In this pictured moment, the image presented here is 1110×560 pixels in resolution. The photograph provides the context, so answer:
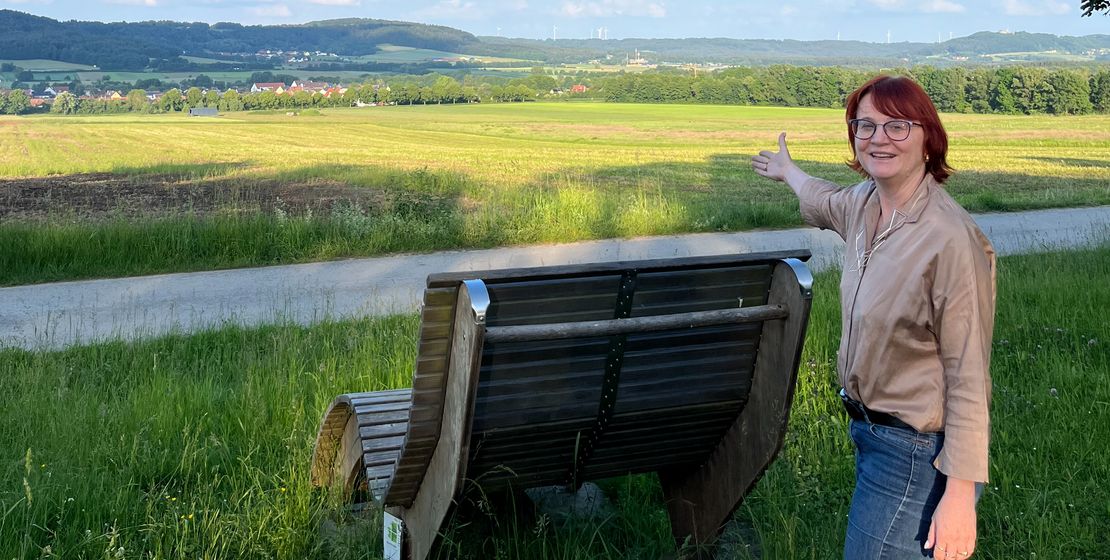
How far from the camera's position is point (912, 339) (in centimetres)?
238

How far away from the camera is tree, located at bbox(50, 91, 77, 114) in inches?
3435

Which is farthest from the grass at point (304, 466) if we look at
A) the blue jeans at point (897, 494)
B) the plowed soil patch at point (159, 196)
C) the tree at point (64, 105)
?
the tree at point (64, 105)

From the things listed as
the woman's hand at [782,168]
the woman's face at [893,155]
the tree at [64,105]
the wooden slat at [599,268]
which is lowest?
the tree at [64,105]

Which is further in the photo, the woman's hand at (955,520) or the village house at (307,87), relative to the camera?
the village house at (307,87)

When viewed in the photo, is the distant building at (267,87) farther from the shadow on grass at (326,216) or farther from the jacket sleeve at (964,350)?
the jacket sleeve at (964,350)

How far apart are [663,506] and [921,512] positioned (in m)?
1.70

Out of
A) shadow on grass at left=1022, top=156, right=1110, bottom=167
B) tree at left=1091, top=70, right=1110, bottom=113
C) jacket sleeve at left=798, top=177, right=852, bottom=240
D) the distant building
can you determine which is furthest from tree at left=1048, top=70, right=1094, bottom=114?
jacket sleeve at left=798, top=177, right=852, bottom=240

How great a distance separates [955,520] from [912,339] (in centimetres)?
40

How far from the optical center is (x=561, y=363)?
277 centimetres

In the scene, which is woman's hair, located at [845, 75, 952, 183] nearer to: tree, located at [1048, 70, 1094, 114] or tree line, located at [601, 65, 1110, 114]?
tree line, located at [601, 65, 1110, 114]

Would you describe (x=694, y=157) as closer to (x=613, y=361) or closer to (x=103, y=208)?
(x=103, y=208)

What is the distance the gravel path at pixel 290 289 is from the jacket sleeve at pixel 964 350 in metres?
6.14

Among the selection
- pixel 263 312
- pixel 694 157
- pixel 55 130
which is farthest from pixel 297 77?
pixel 263 312

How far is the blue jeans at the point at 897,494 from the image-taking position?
2.43 m
